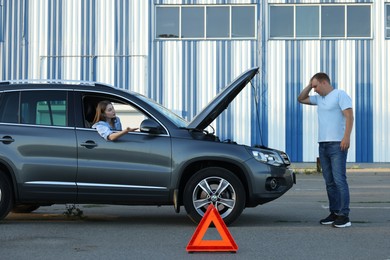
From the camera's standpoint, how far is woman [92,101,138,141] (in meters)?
8.85

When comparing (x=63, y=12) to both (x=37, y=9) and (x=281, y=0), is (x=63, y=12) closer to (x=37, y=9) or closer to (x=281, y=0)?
(x=37, y=9)

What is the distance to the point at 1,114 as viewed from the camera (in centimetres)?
911

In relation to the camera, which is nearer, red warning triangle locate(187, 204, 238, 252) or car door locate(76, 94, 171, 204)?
red warning triangle locate(187, 204, 238, 252)

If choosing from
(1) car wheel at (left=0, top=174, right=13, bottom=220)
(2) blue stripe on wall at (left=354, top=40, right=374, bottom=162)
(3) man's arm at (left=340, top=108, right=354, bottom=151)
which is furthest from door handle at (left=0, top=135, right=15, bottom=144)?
(2) blue stripe on wall at (left=354, top=40, right=374, bottom=162)

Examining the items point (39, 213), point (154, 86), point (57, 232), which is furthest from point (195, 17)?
point (57, 232)

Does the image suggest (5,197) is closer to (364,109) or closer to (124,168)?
(124,168)

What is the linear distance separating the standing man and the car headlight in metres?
0.54

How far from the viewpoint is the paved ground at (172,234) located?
23.8ft

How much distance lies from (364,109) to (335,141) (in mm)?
19683

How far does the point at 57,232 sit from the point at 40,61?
68.6 feet

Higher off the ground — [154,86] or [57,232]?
[154,86]

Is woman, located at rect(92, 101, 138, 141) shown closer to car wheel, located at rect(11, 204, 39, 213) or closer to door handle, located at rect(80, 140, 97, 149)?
door handle, located at rect(80, 140, 97, 149)

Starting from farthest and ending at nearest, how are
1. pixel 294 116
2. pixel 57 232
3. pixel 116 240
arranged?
pixel 294 116, pixel 57 232, pixel 116 240

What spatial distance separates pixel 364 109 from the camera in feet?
92.3
